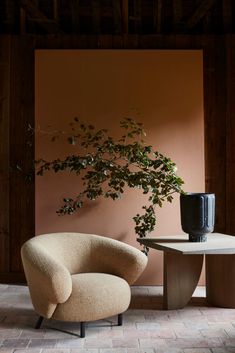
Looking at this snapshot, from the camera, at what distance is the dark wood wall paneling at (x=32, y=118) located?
5.36 m

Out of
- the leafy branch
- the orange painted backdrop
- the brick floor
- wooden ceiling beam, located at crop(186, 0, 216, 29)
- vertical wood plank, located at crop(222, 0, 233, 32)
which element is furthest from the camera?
vertical wood plank, located at crop(222, 0, 233, 32)

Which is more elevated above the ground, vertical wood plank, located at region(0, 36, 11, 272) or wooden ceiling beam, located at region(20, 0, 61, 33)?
wooden ceiling beam, located at region(20, 0, 61, 33)

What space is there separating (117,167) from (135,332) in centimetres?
187

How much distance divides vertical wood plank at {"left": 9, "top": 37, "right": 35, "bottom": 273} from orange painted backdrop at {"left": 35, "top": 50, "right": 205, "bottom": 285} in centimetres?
20

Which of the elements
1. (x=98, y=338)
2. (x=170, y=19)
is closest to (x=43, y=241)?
(x=98, y=338)

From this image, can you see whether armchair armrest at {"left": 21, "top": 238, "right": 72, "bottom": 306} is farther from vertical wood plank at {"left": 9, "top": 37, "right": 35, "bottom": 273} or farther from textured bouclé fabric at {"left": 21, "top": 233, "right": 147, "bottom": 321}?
vertical wood plank at {"left": 9, "top": 37, "right": 35, "bottom": 273}

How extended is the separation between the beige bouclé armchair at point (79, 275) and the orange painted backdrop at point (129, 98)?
1.26 m

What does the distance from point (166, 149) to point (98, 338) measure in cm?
245

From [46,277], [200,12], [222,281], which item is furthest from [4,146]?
[222,281]

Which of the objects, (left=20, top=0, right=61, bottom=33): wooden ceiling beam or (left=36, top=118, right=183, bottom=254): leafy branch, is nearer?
(left=36, top=118, right=183, bottom=254): leafy branch

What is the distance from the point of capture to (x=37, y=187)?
5203 millimetres

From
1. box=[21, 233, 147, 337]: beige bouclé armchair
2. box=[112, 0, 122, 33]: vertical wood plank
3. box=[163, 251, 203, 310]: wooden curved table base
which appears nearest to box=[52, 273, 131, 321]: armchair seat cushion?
box=[21, 233, 147, 337]: beige bouclé armchair

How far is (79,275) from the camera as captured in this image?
148 inches

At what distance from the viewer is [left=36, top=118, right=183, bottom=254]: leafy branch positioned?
4.79m
